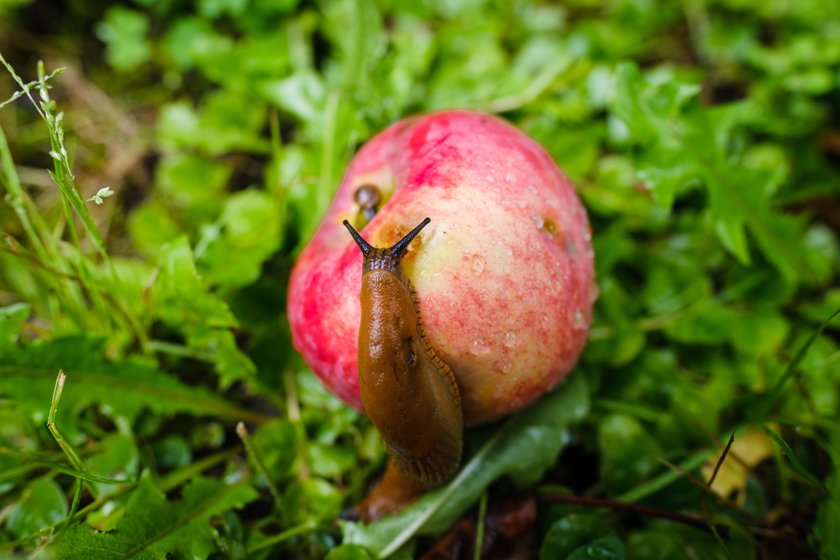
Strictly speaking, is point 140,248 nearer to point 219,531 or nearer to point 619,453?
point 219,531

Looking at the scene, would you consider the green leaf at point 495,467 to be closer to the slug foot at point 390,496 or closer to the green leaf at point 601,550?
the slug foot at point 390,496

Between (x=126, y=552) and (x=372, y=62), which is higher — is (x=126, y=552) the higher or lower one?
the lower one

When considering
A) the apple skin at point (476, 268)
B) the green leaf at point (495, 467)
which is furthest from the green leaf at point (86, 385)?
the green leaf at point (495, 467)

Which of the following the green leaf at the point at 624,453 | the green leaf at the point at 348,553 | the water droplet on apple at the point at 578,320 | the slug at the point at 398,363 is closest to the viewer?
the slug at the point at 398,363

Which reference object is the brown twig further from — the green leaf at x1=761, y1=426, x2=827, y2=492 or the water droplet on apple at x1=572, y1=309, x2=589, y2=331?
the water droplet on apple at x1=572, y1=309, x2=589, y2=331

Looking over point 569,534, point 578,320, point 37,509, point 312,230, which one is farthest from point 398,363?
point 37,509

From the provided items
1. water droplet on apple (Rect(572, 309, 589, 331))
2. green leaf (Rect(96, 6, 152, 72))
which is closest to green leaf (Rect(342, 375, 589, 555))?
water droplet on apple (Rect(572, 309, 589, 331))

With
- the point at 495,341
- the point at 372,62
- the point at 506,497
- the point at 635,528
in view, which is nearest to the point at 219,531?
the point at 506,497
